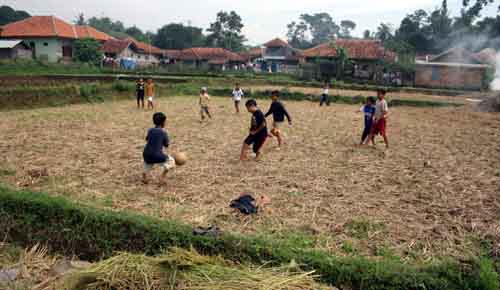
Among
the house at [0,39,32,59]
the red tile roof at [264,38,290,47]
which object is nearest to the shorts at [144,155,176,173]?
the house at [0,39,32,59]

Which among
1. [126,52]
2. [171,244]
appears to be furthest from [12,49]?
[171,244]

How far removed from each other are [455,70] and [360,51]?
32.6 ft

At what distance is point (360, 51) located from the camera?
144 feet

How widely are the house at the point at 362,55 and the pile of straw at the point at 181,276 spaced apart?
128 ft

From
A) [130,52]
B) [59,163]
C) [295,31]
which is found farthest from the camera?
[295,31]

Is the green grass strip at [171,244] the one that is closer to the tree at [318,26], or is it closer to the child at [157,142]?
the child at [157,142]

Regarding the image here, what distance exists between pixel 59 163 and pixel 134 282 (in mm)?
5951

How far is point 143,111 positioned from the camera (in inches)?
749

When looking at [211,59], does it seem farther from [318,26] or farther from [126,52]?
[318,26]

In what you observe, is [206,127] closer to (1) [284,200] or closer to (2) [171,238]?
(1) [284,200]

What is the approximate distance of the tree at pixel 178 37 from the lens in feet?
235

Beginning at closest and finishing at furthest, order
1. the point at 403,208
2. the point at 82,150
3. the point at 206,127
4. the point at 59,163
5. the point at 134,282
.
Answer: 1. the point at 134,282
2. the point at 403,208
3. the point at 59,163
4. the point at 82,150
5. the point at 206,127

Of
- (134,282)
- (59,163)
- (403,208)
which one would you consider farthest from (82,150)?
(403,208)

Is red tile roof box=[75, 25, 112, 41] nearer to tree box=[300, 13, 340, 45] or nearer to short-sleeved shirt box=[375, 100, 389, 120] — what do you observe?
short-sleeved shirt box=[375, 100, 389, 120]
